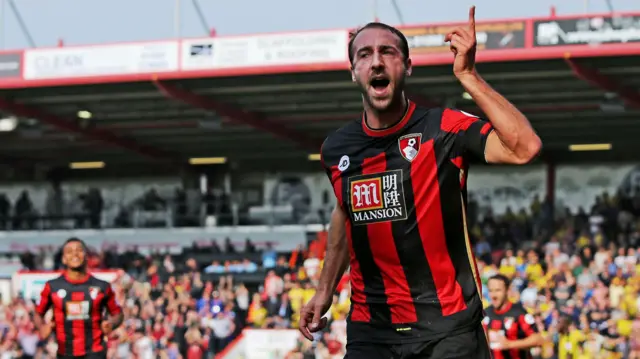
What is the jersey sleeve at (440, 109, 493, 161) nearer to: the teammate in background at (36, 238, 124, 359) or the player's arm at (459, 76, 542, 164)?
the player's arm at (459, 76, 542, 164)

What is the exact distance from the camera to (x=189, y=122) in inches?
1117

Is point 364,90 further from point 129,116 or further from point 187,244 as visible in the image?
point 187,244

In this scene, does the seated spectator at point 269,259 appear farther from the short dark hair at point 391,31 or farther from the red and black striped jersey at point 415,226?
the short dark hair at point 391,31

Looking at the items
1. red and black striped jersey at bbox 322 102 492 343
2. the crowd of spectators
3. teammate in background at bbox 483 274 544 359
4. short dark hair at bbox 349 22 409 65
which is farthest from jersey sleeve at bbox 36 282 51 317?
short dark hair at bbox 349 22 409 65

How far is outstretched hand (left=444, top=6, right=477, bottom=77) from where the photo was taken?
4.05 metres

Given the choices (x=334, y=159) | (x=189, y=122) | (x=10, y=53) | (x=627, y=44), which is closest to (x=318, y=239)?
(x=189, y=122)

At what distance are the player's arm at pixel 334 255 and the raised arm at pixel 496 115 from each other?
1.00m

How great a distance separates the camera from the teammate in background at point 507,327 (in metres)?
9.48

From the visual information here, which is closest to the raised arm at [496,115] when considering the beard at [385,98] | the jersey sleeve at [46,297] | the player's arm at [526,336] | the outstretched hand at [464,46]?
the outstretched hand at [464,46]

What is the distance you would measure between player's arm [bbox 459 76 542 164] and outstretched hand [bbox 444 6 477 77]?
32 mm

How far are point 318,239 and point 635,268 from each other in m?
9.41

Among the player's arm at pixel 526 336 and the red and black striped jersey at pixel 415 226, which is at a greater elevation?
the red and black striped jersey at pixel 415 226

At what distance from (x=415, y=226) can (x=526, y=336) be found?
5.48 meters

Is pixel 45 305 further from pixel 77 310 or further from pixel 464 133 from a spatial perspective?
pixel 464 133
